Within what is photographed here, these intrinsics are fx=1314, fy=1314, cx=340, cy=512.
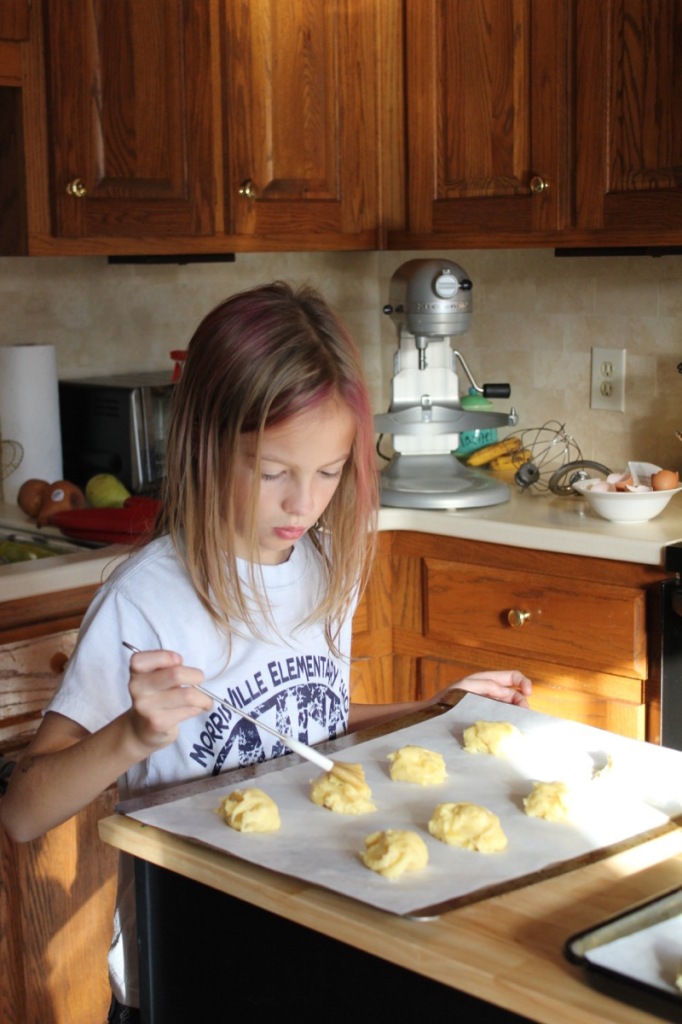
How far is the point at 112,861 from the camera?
2.13 m

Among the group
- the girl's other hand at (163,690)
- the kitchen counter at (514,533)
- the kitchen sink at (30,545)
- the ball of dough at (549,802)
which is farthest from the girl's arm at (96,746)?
the kitchen sink at (30,545)

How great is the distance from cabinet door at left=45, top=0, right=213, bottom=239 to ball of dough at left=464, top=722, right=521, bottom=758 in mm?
1437

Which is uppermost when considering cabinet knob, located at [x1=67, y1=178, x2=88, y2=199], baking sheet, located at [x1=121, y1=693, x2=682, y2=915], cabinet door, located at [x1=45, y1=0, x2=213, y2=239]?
cabinet door, located at [x1=45, y1=0, x2=213, y2=239]

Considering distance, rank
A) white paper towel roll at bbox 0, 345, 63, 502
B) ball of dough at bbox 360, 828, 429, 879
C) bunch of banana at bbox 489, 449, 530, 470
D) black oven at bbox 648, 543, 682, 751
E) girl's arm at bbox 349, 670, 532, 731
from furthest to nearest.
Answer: bunch of banana at bbox 489, 449, 530, 470 < white paper towel roll at bbox 0, 345, 63, 502 < black oven at bbox 648, 543, 682, 751 < girl's arm at bbox 349, 670, 532, 731 < ball of dough at bbox 360, 828, 429, 879

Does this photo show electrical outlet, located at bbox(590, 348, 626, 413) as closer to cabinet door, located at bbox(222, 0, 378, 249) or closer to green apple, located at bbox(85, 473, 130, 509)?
cabinet door, located at bbox(222, 0, 378, 249)

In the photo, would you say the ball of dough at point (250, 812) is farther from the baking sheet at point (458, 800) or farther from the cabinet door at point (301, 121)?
the cabinet door at point (301, 121)

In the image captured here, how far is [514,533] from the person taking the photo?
234 cm

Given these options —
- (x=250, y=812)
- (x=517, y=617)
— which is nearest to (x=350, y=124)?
(x=517, y=617)

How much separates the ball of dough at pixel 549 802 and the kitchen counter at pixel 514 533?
3.16 feet

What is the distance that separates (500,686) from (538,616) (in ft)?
2.90

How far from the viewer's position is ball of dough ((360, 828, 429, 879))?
3.20ft

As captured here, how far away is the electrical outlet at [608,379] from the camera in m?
2.77

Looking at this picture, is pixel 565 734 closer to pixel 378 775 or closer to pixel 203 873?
pixel 378 775

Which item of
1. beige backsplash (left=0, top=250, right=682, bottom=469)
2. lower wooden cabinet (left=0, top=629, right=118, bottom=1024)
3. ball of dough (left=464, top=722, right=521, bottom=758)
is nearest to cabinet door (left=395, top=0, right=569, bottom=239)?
beige backsplash (left=0, top=250, right=682, bottom=469)
